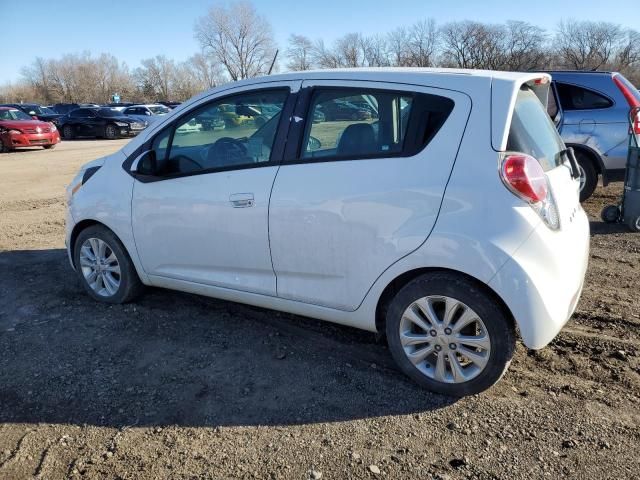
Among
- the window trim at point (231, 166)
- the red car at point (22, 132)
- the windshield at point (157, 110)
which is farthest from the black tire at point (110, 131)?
the window trim at point (231, 166)

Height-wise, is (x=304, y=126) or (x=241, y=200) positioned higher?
(x=304, y=126)

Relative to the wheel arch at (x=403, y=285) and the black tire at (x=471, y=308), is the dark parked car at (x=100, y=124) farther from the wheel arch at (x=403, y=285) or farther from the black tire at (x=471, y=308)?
the black tire at (x=471, y=308)

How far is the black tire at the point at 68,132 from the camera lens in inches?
1043

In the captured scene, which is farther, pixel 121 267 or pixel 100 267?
pixel 100 267

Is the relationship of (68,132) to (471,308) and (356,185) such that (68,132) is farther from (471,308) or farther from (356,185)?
(471,308)

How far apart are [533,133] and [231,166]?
1904mm

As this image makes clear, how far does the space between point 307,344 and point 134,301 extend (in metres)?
1.65

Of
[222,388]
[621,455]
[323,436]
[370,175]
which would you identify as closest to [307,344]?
[222,388]

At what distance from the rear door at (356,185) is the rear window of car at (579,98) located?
16.7ft

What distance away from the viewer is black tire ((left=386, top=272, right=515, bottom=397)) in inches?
111

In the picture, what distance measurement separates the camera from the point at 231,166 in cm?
361

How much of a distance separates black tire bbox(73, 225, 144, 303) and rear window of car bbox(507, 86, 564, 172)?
119 inches

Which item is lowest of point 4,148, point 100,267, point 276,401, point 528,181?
point 4,148

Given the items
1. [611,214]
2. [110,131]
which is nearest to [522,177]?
[611,214]
